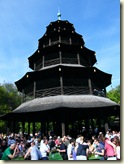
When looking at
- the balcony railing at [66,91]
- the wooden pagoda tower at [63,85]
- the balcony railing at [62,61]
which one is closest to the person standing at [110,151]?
the wooden pagoda tower at [63,85]

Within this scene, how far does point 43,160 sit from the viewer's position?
24.1ft

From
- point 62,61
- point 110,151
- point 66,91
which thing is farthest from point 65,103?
point 110,151

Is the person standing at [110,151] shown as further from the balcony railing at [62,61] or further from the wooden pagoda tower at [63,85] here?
the balcony railing at [62,61]

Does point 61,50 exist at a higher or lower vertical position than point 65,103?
higher

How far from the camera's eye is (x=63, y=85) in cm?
1848

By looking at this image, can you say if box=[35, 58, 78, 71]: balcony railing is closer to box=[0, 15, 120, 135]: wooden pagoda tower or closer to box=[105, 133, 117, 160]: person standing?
box=[0, 15, 120, 135]: wooden pagoda tower

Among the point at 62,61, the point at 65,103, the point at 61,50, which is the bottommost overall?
the point at 65,103

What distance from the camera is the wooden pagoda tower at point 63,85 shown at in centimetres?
1570

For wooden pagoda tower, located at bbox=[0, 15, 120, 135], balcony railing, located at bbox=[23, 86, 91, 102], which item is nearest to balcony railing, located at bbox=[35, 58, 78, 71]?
wooden pagoda tower, located at bbox=[0, 15, 120, 135]

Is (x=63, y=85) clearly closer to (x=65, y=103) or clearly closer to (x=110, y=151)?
(x=65, y=103)

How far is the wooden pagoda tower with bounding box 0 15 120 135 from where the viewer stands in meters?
15.7

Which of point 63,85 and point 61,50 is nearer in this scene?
point 63,85

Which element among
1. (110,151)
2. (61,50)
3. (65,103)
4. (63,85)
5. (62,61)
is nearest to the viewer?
(110,151)

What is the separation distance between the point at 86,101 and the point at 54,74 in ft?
14.5
